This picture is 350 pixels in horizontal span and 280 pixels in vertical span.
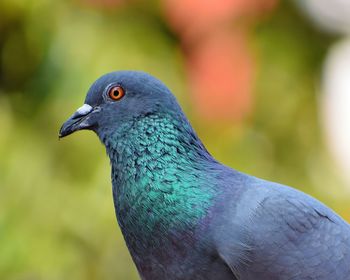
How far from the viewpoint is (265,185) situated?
12.6 ft

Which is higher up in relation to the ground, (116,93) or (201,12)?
(201,12)

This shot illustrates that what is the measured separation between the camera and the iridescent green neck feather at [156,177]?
3691mm

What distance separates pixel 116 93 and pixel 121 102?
55 millimetres

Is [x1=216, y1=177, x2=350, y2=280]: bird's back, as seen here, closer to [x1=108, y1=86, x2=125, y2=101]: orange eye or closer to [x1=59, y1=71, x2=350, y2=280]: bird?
[x1=59, y1=71, x2=350, y2=280]: bird

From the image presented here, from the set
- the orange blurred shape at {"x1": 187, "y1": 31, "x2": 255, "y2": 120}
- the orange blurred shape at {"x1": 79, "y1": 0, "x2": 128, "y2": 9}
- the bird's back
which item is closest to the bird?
the bird's back

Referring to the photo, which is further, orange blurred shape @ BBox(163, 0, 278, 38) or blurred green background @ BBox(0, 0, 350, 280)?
blurred green background @ BBox(0, 0, 350, 280)

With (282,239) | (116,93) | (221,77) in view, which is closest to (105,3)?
(221,77)

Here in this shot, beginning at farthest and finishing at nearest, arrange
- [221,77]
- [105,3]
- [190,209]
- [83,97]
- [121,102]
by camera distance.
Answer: [105,3]
[83,97]
[221,77]
[121,102]
[190,209]

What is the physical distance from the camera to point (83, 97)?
256 inches

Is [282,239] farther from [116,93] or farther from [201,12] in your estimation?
[201,12]

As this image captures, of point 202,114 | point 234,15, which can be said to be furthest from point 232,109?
point 234,15

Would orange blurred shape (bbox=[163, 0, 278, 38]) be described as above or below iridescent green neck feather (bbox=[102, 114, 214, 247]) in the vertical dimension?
above

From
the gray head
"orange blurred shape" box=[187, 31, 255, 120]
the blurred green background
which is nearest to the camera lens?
the gray head

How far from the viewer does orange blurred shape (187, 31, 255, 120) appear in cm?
626
